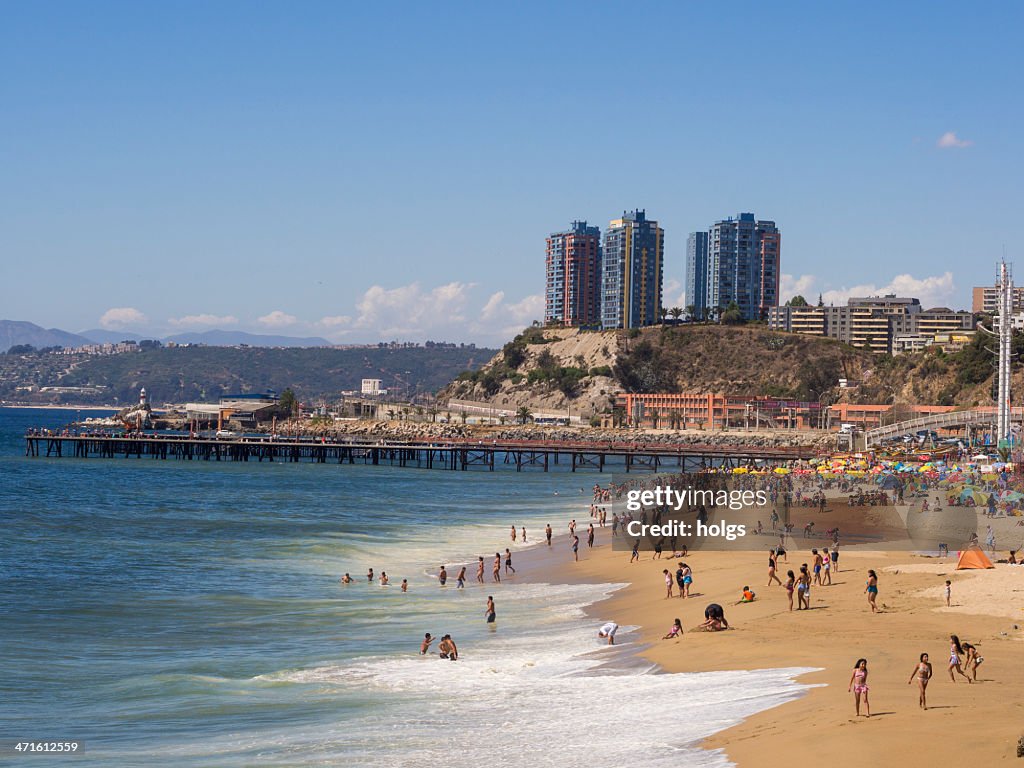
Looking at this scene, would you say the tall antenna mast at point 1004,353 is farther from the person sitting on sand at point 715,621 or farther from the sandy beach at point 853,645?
the person sitting on sand at point 715,621

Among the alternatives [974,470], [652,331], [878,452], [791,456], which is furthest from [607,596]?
[652,331]

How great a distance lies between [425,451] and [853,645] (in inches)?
3843

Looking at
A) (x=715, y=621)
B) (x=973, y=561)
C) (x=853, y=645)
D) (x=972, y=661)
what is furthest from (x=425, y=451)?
(x=972, y=661)

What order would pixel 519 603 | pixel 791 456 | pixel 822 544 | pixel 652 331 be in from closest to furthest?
1. pixel 519 603
2. pixel 822 544
3. pixel 791 456
4. pixel 652 331

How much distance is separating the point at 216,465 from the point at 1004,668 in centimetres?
9430

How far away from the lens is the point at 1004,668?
18672 millimetres

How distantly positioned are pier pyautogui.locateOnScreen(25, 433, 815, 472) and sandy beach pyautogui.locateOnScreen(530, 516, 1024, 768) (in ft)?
233

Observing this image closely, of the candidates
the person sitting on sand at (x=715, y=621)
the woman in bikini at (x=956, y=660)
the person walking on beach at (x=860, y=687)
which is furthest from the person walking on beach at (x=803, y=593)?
the person walking on beach at (x=860, y=687)

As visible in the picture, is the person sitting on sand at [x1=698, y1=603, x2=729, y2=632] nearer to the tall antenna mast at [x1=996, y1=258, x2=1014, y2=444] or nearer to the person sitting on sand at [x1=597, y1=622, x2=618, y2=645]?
the person sitting on sand at [x1=597, y1=622, x2=618, y2=645]

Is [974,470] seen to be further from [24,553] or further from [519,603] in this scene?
[24,553]

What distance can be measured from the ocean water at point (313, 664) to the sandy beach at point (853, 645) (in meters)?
0.81

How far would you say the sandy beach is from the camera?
15297 millimetres

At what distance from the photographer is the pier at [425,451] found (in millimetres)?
107062

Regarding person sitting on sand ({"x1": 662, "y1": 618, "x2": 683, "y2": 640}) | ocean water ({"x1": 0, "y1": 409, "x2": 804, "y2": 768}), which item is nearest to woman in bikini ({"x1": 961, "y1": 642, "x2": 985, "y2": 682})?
ocean water ({"x1": 0, "y1": 409, "x2": 804, "y2": 768})
